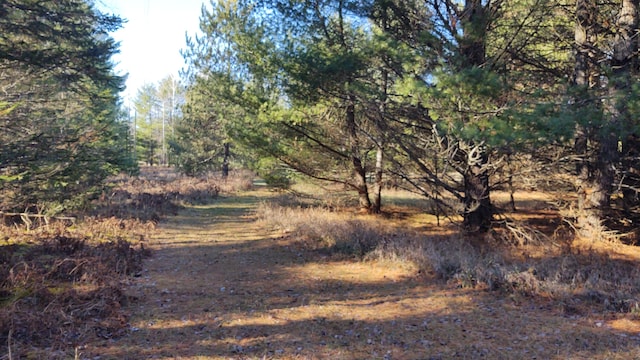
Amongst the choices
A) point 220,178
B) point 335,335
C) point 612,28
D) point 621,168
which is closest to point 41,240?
point 335,335

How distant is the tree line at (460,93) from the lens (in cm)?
772

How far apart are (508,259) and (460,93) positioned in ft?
12.8

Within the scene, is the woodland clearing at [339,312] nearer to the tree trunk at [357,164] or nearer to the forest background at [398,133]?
the forest background at [398,133]

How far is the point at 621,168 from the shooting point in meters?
10.2

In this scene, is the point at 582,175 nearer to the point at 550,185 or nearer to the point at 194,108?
the point at 550,185

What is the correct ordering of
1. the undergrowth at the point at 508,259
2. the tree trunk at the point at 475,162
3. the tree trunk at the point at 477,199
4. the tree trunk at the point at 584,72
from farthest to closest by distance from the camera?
the tree trunk at the point at 477,199, the tree trunk at the point at 584,72, the tree trunk at the point at 475,162, the undergrowth at the point at 508,259

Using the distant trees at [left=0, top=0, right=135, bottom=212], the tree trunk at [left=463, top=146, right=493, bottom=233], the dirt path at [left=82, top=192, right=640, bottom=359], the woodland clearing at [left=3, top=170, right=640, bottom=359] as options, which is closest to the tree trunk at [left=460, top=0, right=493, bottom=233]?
the tree trunk at [left=463, top=146, right=493, bottom=233]

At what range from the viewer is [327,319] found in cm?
601

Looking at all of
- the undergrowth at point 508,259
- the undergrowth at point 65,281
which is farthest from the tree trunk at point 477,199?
the undergrowth at point 65,281

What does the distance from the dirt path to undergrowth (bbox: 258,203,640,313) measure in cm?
38

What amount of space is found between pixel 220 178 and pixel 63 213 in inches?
745

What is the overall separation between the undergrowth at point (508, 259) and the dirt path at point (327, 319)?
381 millimetres

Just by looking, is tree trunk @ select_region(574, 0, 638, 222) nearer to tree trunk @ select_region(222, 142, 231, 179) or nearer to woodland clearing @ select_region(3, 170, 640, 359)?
woodland clearing @ select_region(3, 170, 640, 359)

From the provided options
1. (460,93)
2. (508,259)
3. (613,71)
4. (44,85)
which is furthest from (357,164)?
(44,85)
